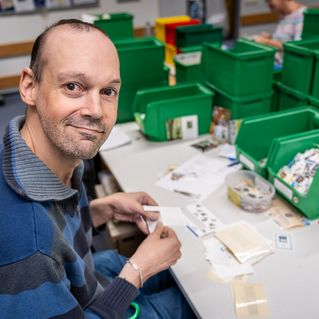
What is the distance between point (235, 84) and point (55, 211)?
1.33 m

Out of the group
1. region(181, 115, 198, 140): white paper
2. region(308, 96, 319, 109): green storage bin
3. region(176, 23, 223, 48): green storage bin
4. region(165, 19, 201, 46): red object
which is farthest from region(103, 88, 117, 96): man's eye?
region(165, 19, 201, 46): red object

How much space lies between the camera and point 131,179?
1.68m

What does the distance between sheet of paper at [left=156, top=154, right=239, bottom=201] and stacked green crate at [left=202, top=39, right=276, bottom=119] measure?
394 mm

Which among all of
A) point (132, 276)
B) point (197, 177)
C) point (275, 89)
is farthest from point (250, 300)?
point (275, 89)

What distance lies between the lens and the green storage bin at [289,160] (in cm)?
131

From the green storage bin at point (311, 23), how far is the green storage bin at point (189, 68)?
85cm

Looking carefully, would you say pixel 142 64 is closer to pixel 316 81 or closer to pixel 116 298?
pixel 316 81

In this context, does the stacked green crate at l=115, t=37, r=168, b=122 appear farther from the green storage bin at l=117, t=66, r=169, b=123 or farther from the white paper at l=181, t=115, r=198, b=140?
the white paper at l=181, t=115, r=198, b=140

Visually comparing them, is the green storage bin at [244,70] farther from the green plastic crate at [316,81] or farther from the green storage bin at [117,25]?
the green storage bin at [117,25]

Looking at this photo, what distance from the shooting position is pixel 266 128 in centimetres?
166

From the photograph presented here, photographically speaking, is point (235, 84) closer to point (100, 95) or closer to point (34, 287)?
point (100, 95)

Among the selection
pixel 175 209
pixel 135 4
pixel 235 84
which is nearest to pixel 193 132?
pixel 235 84

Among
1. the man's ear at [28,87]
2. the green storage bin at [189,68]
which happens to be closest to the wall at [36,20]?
the green storage bin at [189,68]

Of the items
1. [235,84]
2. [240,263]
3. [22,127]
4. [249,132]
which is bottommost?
[240,263]
